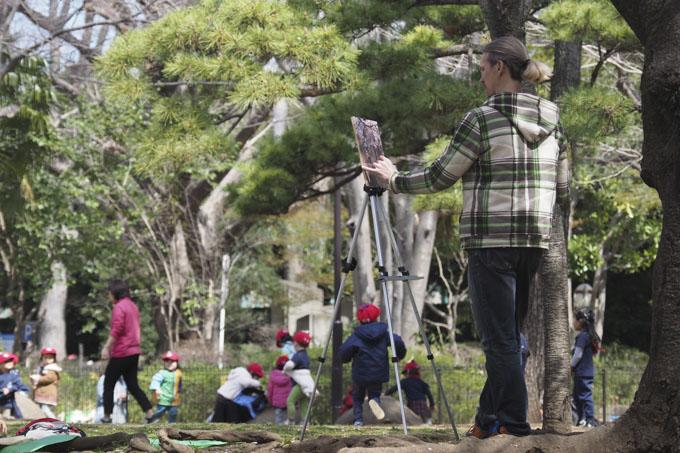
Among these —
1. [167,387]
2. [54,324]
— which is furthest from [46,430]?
[54,324]

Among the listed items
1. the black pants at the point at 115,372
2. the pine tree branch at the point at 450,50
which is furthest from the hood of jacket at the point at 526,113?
the black pants at the point at 115,372

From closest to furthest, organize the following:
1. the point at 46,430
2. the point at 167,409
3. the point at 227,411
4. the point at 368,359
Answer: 1. the point at 46,430
2. the point at 368,359
3. the point at 227,411
4. the point at 167,409

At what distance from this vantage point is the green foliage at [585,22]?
7047mm

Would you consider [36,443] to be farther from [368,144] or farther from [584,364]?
[584,364]

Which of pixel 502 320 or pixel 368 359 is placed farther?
pixel 368 359

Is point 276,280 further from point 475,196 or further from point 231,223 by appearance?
point 475,196

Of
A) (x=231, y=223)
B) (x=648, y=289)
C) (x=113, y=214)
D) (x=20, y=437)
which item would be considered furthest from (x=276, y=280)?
(x=20, y=437)

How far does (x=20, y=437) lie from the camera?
409 centimetres

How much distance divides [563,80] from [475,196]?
4.39 meters

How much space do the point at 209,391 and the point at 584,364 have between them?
278 inches

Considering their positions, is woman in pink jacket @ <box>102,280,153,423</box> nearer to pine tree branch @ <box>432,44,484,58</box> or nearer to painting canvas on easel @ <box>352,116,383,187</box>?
pine tree branch @ <box>432,44,484,58</box>

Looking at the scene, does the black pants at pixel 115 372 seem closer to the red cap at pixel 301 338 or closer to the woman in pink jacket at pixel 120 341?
the woman in pink jacket at pixel 120 341

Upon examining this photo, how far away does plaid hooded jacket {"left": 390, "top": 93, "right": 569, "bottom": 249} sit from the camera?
3.73m

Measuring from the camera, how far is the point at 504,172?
3.76 metres
